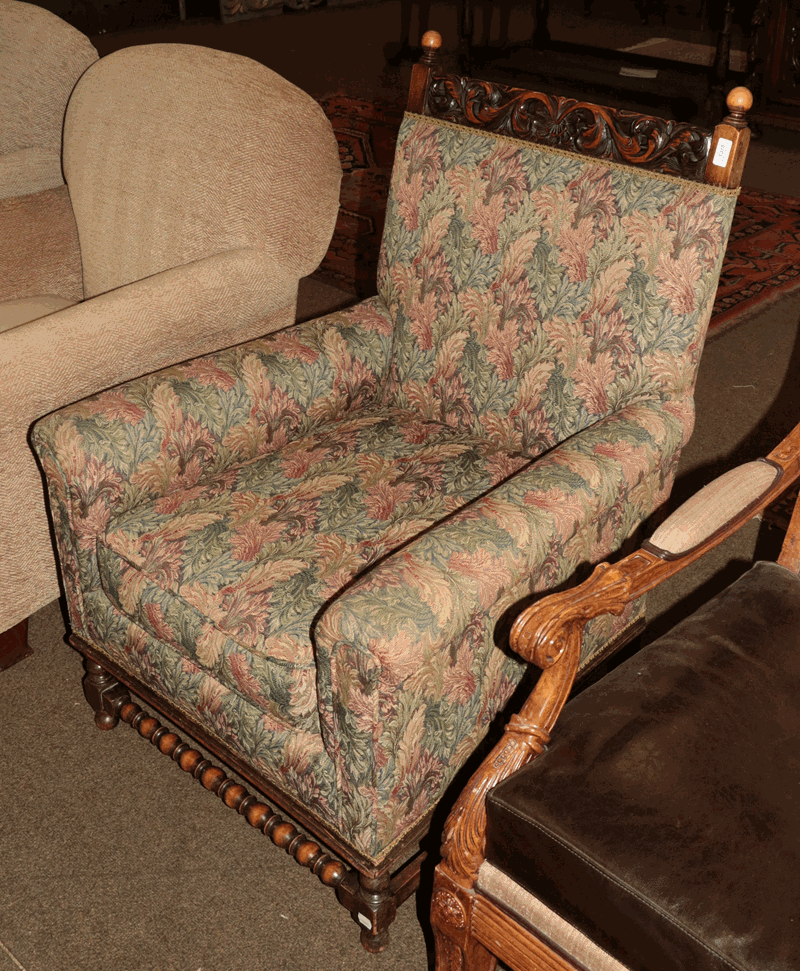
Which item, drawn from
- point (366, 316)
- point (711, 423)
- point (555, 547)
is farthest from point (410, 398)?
point (711, 423)

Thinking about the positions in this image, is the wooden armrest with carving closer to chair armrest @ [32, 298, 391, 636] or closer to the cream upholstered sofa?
chair armrest @ [32, 298, 391, 636]

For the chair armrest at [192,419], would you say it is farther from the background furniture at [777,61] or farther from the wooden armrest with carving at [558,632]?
the background furniture at [777,61]

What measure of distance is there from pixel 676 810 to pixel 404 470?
819 mm

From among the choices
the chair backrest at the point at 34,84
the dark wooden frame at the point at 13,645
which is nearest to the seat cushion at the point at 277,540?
the dark wooden frame at the point at 13,645

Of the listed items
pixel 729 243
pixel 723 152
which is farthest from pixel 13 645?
pixel 729 243

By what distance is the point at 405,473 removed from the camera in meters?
1.74

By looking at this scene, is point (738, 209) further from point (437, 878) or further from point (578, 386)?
point (437, 878)

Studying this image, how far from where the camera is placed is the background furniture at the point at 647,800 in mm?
1021

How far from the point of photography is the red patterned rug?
12.4 feet

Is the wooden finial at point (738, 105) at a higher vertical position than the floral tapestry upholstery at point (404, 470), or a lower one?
higher

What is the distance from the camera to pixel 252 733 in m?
1.52

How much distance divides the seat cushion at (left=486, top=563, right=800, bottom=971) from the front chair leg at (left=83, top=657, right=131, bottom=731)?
917 mm

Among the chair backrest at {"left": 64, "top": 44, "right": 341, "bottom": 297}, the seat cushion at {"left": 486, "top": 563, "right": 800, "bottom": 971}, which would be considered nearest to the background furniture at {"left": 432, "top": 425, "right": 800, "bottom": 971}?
the seat cushion at {"left": 486, "top": 563, "right": 800, "bottom": 971}

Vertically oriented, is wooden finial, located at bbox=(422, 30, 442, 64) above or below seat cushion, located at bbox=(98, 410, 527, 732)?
above
